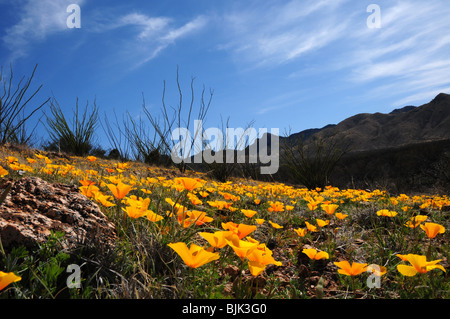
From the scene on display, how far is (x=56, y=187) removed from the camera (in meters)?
1.86

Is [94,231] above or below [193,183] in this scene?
below

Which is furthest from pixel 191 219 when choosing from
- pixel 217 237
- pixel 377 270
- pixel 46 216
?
pixel 377 270

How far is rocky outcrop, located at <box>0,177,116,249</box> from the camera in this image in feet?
4.05

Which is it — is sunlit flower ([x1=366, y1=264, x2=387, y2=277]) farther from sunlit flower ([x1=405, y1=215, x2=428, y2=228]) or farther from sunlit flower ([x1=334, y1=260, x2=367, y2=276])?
sunlit flower ([x1=405, y1=215, x2=428, y2=228])

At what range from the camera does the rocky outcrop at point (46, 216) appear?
1.24 metres

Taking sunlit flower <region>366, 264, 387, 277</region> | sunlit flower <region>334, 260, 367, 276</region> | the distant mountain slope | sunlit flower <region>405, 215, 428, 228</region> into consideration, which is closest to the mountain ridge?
the distant mountain slope

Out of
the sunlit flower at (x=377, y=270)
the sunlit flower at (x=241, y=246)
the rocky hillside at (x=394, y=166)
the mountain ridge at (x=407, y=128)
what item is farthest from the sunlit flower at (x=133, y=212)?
the mountain ridge at (x=407, y=128)

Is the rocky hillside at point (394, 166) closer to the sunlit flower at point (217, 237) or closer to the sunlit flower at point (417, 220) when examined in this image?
the sunlit flower at point (417, 220)
